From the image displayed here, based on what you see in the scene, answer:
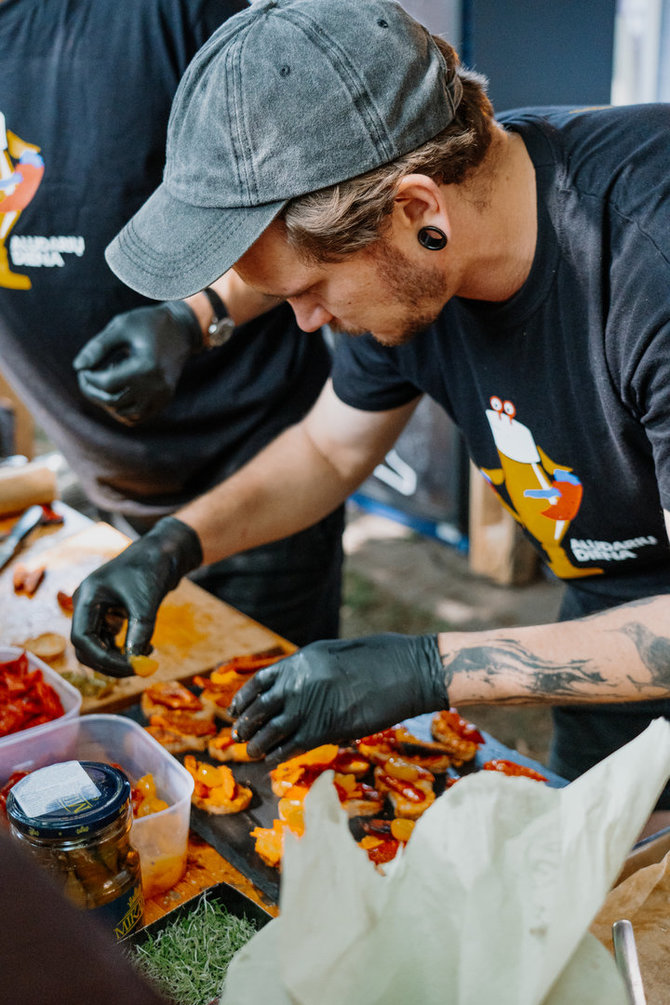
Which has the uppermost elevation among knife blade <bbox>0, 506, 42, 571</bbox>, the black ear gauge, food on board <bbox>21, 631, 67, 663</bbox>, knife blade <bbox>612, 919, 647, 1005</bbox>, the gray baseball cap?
the gray baseball cap

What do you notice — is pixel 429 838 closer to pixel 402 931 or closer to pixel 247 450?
pixel 402 931

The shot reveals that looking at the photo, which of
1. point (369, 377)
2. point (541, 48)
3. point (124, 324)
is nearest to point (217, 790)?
point (369, 377)

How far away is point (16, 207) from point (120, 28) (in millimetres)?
517

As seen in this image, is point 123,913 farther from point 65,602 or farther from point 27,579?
point 27,579

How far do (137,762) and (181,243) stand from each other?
2.74 feet

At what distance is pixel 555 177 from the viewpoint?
1.49m

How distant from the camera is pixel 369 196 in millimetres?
1303

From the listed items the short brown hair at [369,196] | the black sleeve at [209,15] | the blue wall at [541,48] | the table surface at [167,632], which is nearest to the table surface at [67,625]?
the table surface at [167,632]

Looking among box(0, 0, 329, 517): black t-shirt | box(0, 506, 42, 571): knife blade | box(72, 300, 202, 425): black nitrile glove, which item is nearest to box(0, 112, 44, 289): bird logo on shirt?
box(0, 0, 329, 517): black t-shirt

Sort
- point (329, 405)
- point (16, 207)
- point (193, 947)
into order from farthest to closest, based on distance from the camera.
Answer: point (16, 207) < point (329, 405) < point (193, 947)

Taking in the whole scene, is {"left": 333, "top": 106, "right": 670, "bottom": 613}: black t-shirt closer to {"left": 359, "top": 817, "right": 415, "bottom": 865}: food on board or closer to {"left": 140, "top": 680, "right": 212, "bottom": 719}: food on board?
{"left": 359, "top": 817, "right": 415, "bottom": 865}: food on board

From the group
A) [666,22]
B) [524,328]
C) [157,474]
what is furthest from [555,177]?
[666,22]

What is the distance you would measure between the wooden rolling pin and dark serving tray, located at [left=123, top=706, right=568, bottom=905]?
4.46 ft

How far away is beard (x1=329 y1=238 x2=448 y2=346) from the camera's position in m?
1.40
